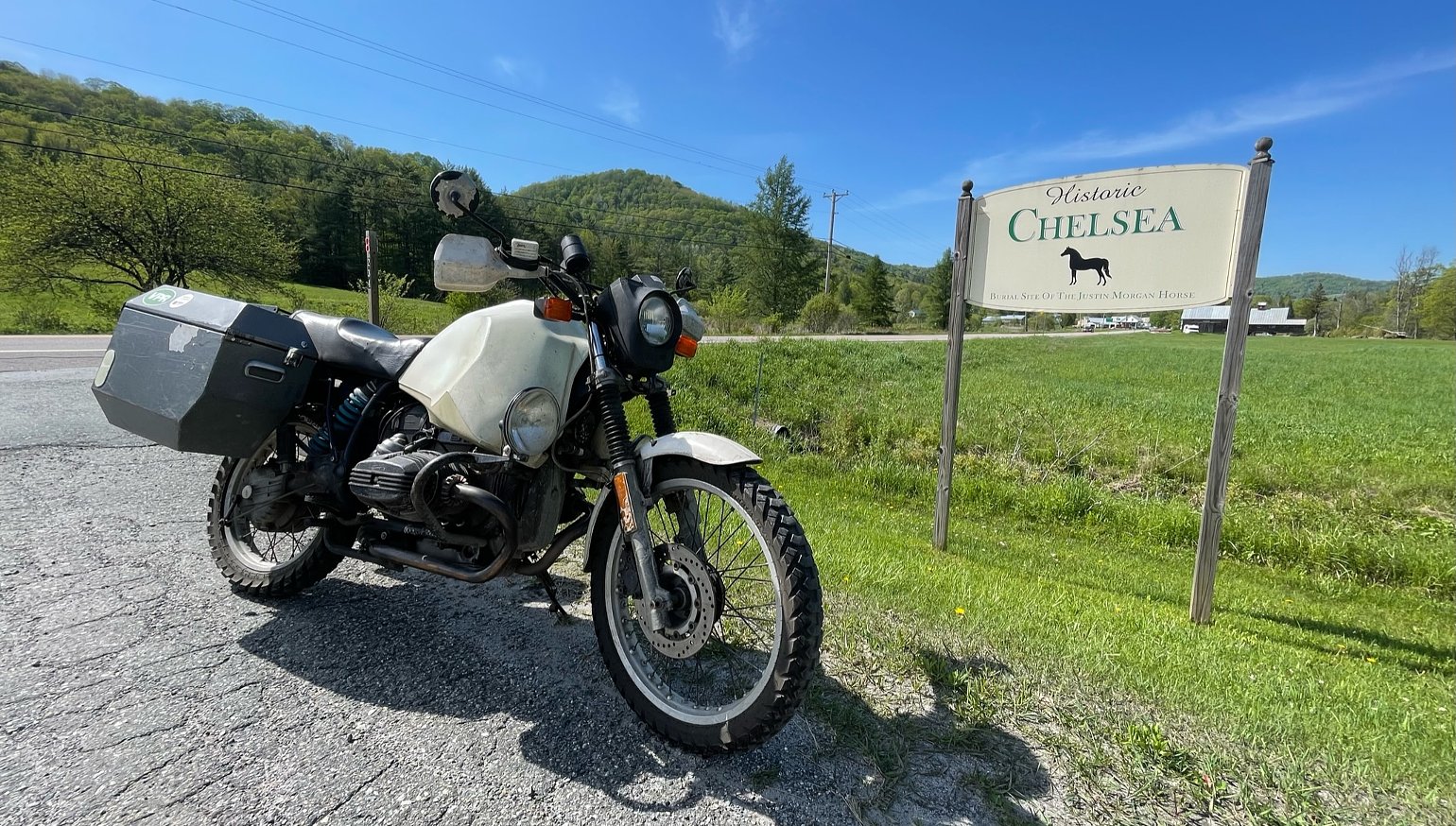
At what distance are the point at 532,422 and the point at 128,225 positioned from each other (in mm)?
34223

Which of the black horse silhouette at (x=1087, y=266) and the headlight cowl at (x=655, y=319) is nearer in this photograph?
the headlight cowl at (x=655, y=319)

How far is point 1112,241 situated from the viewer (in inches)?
149

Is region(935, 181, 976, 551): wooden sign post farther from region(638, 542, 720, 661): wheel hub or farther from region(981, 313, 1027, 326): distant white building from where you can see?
region(981, 313, 1027, 326): distant white building

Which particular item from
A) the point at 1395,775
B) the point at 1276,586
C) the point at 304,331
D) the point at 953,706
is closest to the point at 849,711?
the point at 953,706

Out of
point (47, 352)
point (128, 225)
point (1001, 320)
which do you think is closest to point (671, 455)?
point (47, 352)

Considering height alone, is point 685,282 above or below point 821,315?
below

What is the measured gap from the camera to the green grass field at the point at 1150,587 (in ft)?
6.30

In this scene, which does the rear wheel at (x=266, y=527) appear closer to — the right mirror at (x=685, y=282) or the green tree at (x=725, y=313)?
the right mirror at (x=685, y=282)

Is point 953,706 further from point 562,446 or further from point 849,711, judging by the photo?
point 562,446

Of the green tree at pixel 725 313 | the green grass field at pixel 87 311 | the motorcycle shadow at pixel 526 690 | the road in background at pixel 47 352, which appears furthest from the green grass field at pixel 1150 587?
the green tree at pixel 725 313

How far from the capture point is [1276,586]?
178 inches

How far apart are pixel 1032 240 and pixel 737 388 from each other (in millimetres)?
7562

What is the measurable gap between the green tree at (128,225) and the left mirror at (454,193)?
1324 inches

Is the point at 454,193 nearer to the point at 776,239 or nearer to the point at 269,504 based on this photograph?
the point at 269,504
